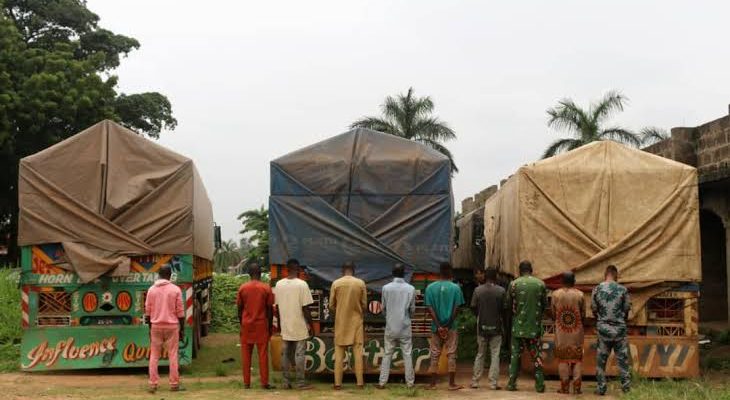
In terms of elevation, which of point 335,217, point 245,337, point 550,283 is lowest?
point 245,337

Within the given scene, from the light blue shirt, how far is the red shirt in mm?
1439

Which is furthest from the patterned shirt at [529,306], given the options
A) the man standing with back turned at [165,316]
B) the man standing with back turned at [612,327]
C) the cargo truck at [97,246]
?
the cargo truck at [97,246]

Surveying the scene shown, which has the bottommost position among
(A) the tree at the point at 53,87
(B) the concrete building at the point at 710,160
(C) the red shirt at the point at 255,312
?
(C) the red shirt at the point at 255,312

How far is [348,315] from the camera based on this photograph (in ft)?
32.8

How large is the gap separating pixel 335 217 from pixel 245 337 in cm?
188

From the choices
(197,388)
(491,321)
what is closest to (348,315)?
(491,321)

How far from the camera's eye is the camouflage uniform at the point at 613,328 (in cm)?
964

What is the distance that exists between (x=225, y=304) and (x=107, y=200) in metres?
9.78

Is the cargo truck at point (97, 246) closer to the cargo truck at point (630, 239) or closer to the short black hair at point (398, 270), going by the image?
the short black hair at point (398, 270)

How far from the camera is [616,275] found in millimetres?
9906

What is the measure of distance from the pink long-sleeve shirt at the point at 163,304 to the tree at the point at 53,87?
1801 centimetres

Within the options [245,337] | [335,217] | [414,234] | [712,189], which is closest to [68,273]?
[245,337]

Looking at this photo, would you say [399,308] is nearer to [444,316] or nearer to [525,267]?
[444,316]

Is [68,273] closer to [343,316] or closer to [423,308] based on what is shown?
[343,316]
